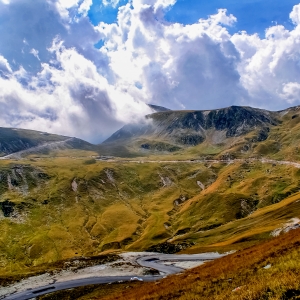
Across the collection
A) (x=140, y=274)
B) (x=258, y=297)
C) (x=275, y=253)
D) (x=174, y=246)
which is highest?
(x=258, y=297)

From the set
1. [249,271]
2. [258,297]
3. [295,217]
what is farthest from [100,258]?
[258,297]

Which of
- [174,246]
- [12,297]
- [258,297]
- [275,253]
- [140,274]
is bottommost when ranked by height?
[174,246]

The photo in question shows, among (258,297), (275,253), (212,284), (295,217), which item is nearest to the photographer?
(258,297)

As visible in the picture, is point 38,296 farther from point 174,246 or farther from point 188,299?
point 174,246

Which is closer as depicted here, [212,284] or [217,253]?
[212,284]

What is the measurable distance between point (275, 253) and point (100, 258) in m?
107

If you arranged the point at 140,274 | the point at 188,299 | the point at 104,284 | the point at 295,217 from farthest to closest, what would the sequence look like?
the point at 295,217 → the point at 140,274 → the point at 104,284 → the point at 188,299

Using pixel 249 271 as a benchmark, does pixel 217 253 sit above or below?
below

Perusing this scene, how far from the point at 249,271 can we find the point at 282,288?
40.8 feet

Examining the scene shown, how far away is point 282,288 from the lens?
565 inches

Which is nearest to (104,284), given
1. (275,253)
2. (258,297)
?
(275,253)

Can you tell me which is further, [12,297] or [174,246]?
[174,246]

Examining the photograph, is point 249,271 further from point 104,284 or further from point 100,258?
point 100,258

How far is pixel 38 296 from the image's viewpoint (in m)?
74.2
